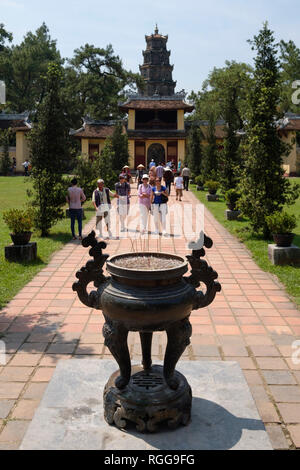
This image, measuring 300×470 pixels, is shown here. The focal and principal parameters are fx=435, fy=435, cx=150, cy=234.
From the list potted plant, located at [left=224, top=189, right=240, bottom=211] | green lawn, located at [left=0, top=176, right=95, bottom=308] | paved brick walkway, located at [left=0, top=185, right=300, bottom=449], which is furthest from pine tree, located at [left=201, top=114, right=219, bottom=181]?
paved brick walkway, located at [left=0, top=185, right=300, bottom=449]

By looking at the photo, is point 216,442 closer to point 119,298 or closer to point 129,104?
point 119,298

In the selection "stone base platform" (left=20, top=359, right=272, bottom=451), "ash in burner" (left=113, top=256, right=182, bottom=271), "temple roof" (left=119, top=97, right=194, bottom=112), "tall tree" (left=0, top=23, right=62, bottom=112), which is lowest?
"stone base platform" (left=20, top=359, right=272, bottom=451)

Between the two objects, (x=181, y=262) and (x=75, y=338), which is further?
(x=75, y=338)

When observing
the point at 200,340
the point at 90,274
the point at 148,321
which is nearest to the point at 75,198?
the point at 200,340

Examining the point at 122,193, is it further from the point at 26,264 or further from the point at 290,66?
the point at 290,66

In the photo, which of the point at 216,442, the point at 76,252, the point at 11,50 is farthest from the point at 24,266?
the point at 11,50

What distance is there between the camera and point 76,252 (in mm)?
9625

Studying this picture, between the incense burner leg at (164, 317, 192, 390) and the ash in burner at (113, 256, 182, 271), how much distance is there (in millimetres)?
451

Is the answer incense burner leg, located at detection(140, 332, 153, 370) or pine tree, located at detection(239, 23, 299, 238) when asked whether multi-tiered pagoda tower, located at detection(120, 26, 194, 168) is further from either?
incense burner leg, located at detection(140, 332, 153, 370)

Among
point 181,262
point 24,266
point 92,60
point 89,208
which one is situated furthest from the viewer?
point 92,60

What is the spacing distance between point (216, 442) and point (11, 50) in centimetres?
5357

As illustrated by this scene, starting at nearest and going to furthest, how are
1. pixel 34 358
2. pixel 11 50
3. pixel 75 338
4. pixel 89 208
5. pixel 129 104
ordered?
1. pixel 34 358
2. pixel 75 338
3. pixel 89 208
4. pixel 129 104
5. pixel 11 50

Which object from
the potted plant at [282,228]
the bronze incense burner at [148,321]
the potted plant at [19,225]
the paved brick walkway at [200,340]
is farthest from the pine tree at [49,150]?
the bronze incense burner at [148,321]

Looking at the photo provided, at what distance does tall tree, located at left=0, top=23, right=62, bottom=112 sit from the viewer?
4638 cm
